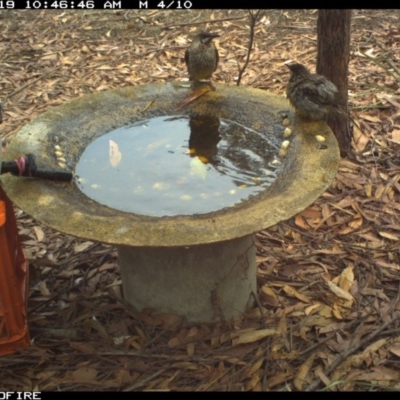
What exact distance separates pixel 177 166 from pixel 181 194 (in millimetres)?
319

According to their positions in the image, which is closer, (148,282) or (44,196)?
(44,196)

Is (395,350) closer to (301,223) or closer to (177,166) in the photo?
(301,223)

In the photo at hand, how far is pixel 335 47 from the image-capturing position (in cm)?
479

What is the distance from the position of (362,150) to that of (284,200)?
2597 millimetres

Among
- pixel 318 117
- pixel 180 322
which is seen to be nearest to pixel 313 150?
pixel 318 117


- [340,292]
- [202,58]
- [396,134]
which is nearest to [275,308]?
[340,292]

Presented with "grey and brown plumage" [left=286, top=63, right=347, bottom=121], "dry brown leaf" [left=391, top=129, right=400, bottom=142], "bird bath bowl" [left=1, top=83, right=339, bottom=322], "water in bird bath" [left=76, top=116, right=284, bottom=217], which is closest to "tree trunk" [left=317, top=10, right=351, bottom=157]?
"dry brown leaf" [left=391, top=129, right=400, bottom=142]

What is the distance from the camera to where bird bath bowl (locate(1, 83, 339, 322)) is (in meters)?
2.86

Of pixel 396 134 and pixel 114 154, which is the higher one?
pixel 114 154

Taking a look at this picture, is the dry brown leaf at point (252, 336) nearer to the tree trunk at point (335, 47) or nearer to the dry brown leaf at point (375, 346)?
the dry brown leaf at point (375, 346)

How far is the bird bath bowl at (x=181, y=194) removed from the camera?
9.37 ft

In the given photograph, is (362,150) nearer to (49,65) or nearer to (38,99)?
(38,99)

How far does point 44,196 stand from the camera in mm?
3061

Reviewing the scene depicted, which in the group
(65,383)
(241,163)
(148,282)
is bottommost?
(65,383)
